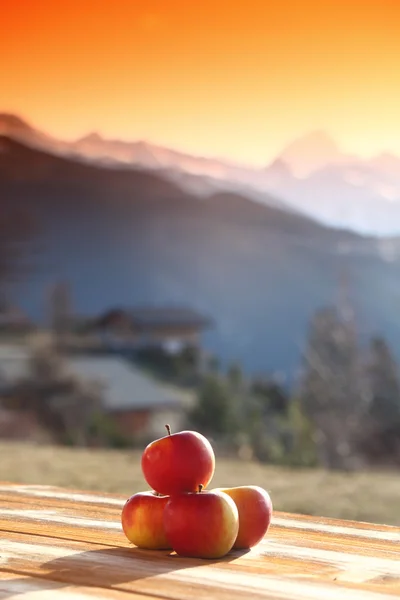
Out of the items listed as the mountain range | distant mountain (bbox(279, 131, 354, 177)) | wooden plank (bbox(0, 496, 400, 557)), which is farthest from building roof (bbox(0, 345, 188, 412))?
wooden plank (bbox(0, 496, 400, 557))

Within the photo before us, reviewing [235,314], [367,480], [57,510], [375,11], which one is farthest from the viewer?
[235,314]

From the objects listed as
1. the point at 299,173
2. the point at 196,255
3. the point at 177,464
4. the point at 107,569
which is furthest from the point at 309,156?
the point at 107,569

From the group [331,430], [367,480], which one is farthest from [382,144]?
[367,480]

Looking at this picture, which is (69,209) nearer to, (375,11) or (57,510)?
(375,11)

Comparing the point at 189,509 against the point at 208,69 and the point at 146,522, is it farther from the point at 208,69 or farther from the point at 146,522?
the point at 208,69

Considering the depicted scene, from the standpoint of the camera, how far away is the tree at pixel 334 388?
7.09 meters

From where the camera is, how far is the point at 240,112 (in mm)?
7012

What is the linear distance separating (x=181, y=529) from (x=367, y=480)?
4.60 metres

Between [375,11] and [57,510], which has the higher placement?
[375,11]

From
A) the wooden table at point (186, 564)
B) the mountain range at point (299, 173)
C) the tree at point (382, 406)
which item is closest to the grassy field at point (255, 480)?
the tree at point (382, 406)

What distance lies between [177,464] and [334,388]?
6000 millimetres

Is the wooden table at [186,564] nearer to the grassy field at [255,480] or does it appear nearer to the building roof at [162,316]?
the grassy field at [255,480]

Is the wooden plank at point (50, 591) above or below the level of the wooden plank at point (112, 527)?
below

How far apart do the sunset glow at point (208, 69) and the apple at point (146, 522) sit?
5884 millimetres
